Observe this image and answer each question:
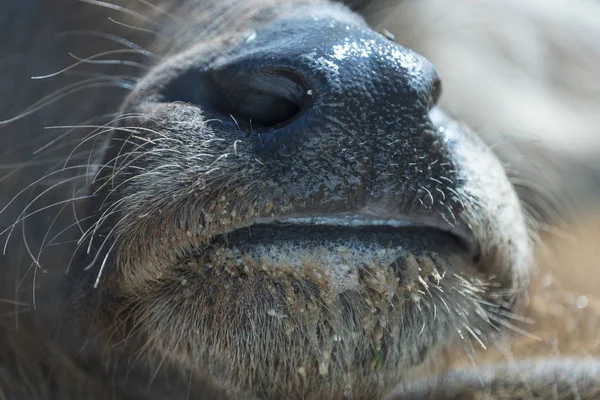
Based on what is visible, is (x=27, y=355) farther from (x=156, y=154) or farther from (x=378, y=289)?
(x=378, y=289)

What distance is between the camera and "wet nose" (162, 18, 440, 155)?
1466mm

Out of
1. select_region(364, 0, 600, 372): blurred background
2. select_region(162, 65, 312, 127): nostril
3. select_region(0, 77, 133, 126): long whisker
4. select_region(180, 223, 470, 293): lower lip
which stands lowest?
select_region(364, 0, 600, 372): blurred background

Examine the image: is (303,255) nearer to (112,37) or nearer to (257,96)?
(257,96)

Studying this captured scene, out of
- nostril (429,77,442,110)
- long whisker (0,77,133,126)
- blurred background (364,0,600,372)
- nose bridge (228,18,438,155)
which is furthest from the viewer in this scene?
blurred background (364,0,600,372)

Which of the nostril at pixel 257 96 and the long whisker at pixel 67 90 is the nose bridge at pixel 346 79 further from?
the long whisker at pixel 67 90

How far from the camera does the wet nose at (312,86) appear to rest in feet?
4.81

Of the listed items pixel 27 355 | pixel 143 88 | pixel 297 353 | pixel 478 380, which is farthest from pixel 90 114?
pixel 478 380

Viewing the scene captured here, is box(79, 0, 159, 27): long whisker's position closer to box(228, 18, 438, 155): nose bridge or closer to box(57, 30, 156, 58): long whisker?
box(57, 30, 156, 58): long whisker

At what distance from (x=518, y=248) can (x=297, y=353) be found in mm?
604

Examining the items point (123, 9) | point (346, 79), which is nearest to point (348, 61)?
point (346, 79)

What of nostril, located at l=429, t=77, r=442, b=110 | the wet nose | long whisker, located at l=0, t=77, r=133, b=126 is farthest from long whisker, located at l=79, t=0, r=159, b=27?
nostril, located at l=429, t=77, r=442, b=110

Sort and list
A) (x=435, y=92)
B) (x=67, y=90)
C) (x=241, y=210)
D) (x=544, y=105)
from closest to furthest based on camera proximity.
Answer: (x=241, y=210), (x=435, y=92), (x=67, y=90), (x=544, y=105)

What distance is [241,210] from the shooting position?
146 cm

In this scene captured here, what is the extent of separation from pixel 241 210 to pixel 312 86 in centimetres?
26
